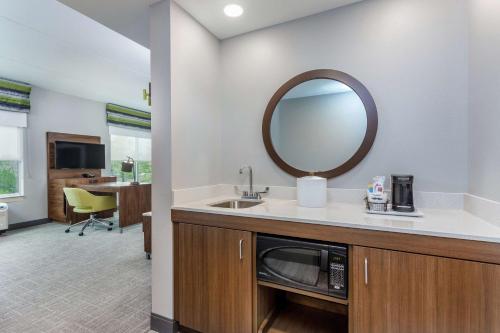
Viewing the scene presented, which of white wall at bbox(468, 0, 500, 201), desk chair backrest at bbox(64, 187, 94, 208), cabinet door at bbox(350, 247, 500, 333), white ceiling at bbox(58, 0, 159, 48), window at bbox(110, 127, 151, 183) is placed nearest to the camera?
cabinet door at bbox(350, 247, 500, 333)

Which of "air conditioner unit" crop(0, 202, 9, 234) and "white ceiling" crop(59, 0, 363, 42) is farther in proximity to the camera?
"air conditioner unit" crop(0, 202, 9, 234)

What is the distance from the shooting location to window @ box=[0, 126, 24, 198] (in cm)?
423

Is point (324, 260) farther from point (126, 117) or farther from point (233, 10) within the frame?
point (126, 117)

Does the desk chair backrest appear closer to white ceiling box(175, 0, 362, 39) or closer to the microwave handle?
white ceiling box(175, 0, 362, 39)

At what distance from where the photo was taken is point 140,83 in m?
4.54

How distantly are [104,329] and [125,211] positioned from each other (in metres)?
2.89

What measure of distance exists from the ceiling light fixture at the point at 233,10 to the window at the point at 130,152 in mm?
5192

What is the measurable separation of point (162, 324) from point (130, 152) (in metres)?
A: 5.61

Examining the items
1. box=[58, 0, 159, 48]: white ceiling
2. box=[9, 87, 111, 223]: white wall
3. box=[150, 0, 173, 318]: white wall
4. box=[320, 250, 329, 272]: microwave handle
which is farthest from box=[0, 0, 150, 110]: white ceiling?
box=[320, 250, 329, 272]: microwave handle

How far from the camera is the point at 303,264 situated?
4.75 feet

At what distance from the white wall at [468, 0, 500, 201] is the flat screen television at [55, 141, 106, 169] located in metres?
6.14

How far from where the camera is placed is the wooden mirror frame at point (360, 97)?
182 centimetres

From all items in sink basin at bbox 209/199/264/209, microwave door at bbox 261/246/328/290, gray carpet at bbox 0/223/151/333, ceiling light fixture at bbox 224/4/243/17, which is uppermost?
ceiling light fixture at bbox 224/4/243/17

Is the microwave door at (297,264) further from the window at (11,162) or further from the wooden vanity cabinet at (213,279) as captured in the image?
the window at (11,162)
